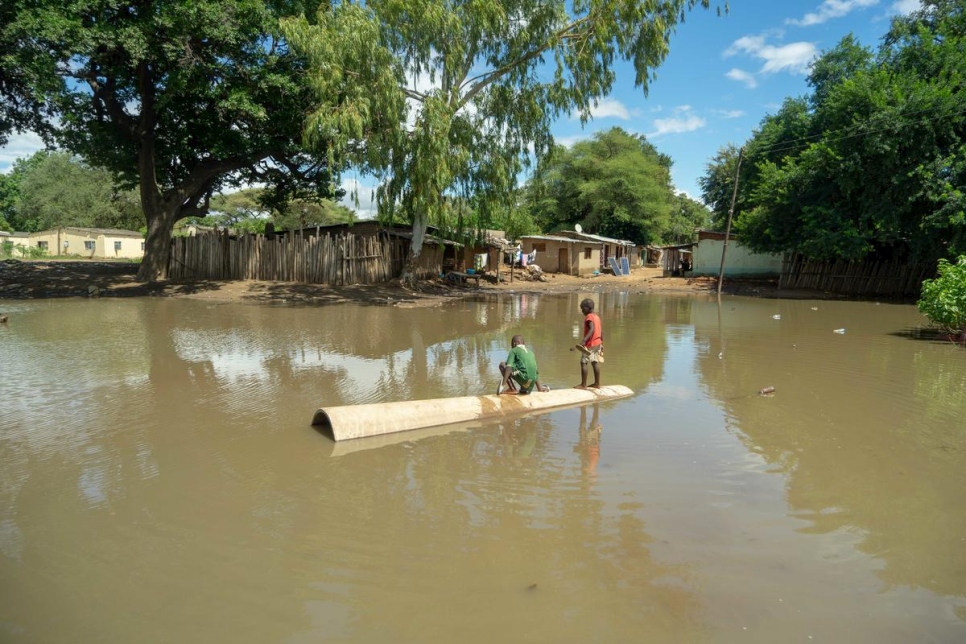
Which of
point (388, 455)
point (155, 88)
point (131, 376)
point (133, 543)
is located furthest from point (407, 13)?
point (133, 543)

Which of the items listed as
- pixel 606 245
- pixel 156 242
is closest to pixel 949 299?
pixel 156 242

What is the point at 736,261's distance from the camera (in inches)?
A: 1314

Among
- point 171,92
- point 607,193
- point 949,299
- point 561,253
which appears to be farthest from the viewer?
point 607,193

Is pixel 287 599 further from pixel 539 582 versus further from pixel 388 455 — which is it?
pixel 388 455

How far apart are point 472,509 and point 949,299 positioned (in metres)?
12.7

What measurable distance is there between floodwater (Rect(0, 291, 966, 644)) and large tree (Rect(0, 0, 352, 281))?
31.9 feet

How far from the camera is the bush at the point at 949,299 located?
39.1 ft

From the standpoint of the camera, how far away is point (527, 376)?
23.6ft

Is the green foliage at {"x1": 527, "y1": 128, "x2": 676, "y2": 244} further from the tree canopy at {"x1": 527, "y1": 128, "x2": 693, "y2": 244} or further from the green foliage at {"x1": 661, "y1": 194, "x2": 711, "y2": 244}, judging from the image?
the green foliage at {"x1": 661, "y1": 194, "x2": 711, "y2": 244}

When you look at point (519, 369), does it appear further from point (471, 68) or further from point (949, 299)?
point (471, 68)

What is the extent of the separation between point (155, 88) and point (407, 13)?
8.68 m

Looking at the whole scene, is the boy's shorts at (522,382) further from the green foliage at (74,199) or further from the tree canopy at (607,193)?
the green foliage at (74,199)

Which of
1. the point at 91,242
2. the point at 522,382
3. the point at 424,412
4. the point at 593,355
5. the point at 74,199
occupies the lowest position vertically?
the point at 424,412

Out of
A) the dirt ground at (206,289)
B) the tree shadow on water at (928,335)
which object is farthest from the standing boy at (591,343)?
the dirt ground at (206,289)
